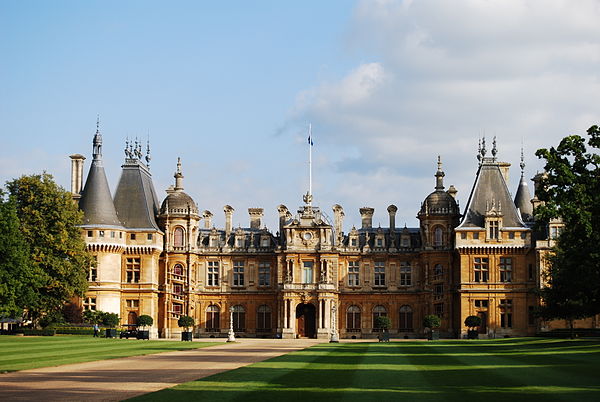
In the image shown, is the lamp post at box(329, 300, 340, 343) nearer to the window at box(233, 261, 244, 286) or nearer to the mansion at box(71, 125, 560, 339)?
the mansion at box(71, 125, 560, 339)

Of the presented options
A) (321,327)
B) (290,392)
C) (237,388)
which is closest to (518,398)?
(290,392)

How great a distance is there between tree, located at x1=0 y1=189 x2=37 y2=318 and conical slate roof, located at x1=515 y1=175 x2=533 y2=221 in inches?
1886

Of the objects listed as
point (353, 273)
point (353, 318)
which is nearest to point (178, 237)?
point (353, 273)

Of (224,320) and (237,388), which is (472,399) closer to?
(237,388)

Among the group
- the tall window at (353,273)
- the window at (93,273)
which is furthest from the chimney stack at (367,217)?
the window at (93,273)

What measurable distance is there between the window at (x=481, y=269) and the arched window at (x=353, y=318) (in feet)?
41.6

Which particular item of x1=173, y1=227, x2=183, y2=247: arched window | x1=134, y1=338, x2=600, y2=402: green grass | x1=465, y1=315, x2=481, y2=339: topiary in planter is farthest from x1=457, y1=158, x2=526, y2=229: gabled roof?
x1=134, y1=338, x2=600, y2=402: green grass

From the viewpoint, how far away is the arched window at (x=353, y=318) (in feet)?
296

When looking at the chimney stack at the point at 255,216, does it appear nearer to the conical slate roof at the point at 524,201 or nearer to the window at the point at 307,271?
the window at the point at 307,271

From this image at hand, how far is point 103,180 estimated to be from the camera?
8625 centimetres

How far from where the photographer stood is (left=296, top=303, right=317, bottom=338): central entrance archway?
88688mm

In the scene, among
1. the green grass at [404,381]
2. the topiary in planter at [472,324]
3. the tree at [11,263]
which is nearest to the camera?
the green grass at [404,381]

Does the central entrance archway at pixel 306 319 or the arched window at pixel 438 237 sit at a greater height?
the arched window at pixel 438 237

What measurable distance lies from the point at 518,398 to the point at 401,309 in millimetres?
66953
